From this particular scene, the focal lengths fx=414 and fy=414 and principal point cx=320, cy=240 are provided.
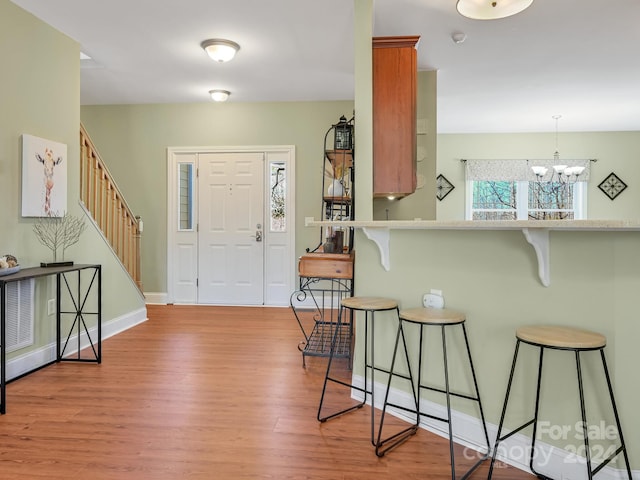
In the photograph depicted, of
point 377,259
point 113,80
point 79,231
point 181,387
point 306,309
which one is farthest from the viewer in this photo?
point 306,309

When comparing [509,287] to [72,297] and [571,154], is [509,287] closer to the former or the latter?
[72,297]

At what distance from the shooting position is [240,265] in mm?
5539

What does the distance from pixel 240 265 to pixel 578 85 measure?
4.61 meters

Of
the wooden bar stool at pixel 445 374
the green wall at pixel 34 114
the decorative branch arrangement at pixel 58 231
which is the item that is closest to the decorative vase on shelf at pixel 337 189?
the wooden bar stool at pixel 445 374

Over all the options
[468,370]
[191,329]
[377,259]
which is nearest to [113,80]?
[191,329]

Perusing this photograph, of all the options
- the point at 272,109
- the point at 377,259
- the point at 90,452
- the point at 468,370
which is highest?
the point at 272,109

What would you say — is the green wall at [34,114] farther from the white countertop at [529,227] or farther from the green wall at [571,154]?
the green wall at [571,154]

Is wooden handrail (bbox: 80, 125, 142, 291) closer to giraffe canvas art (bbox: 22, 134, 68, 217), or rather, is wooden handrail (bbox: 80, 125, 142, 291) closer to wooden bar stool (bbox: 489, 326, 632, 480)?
giraffe canvas art (bbox: 22, 134, 68, 217)

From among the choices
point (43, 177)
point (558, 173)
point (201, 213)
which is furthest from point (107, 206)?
point (558, 173)

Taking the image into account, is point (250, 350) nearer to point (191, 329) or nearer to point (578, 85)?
point (191, 329)

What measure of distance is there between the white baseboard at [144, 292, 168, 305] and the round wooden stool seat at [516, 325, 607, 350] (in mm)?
4923

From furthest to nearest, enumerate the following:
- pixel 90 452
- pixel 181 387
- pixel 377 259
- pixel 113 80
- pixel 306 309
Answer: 1. pixel 306 309
2. pixel 113 80
3. pixel 181 387
4. pixel 377 259
5. pixel 90 452

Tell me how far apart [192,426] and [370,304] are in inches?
45.3

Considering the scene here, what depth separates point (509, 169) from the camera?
704 cm
